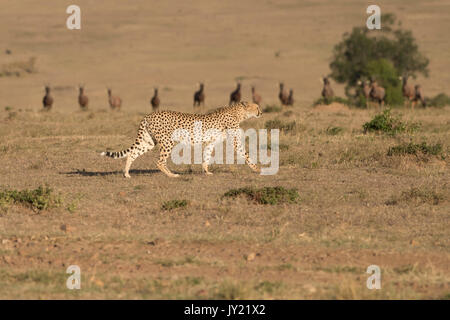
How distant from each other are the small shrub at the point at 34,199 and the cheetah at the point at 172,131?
2.58m

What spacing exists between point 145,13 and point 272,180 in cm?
4998

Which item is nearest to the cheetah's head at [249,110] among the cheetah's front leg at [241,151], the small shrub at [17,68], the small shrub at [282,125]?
the cheetah's front leg at [241,151]

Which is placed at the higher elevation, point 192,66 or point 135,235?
point 192,66

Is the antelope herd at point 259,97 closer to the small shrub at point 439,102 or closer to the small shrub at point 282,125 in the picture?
the small shrub at point 439,102

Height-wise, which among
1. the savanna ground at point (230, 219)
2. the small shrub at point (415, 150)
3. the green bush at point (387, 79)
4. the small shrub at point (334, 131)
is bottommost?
the savanna ground at point (230, 219)

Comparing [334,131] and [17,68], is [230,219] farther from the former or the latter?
[17,68]

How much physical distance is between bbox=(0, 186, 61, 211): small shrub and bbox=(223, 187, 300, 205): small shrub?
2.26 meters

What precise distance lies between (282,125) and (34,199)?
10.1 metres

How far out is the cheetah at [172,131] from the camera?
1305 centimetres

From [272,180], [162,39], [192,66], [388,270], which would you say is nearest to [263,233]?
[388,270]

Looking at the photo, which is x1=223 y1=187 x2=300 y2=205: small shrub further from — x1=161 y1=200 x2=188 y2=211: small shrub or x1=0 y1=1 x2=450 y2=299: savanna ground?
x1=161 y1=200 x2=188 y2=211: small shrub

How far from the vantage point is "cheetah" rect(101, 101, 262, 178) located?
13055 mm
